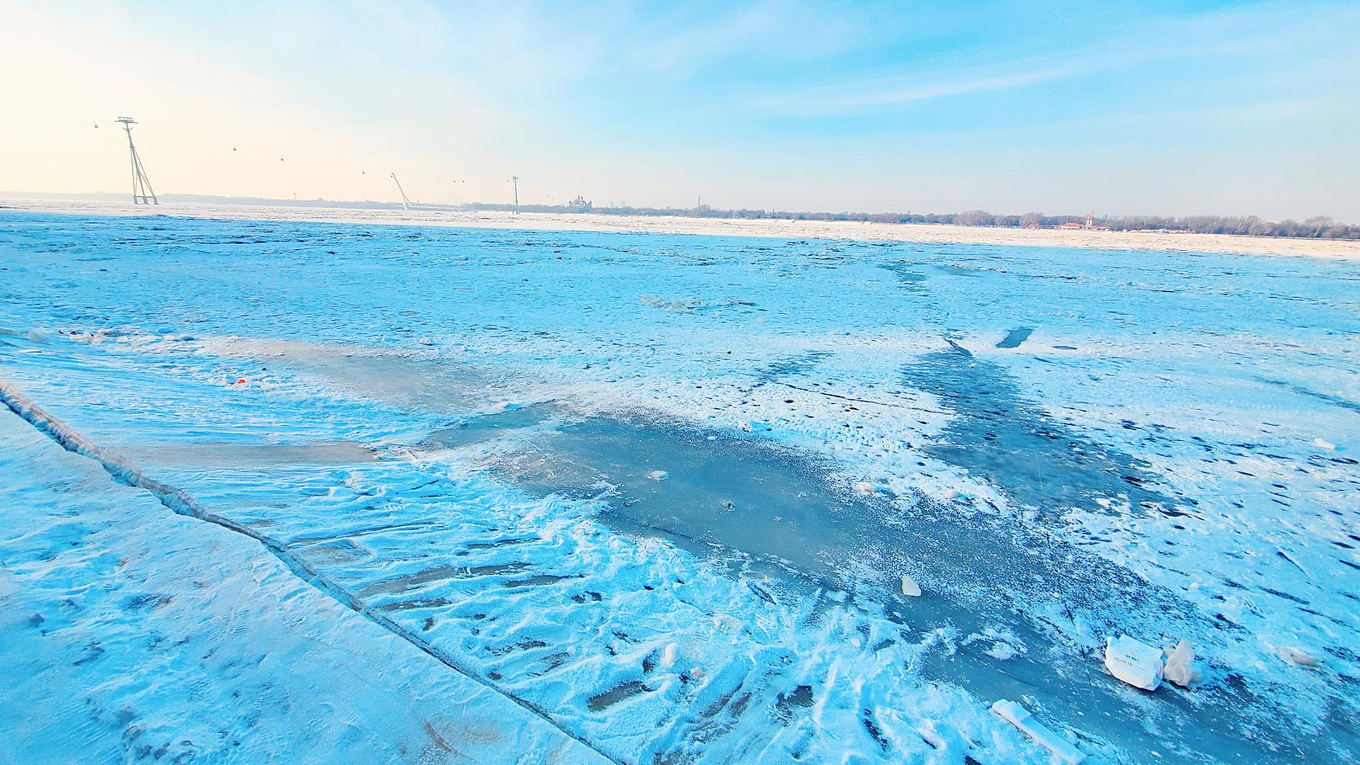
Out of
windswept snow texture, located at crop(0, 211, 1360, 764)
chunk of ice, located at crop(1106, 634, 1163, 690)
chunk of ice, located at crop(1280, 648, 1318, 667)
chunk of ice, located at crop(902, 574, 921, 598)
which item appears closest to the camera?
windswept snow texture, located at crop(0, 211, 1360, 764)

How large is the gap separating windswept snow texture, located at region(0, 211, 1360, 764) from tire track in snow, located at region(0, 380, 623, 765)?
0.03m

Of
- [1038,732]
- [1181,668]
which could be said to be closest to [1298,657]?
[1181,668]

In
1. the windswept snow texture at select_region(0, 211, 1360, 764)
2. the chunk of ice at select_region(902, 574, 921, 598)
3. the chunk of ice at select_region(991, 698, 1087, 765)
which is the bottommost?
the chunk of ice at select_region(991, 698, 1087, 765)

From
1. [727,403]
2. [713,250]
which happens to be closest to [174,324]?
[727,403]

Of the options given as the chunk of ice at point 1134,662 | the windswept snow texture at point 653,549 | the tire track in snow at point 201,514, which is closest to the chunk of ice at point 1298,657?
the windswept snow texture at point 653,549

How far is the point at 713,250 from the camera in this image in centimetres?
3244

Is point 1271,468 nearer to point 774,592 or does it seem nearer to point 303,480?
point 774,592

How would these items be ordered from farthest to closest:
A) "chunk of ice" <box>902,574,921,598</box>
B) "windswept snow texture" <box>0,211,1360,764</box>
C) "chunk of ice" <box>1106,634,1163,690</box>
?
1. "chunk of ice" <box>902,574,921,598</box>
2. "chunk of ice" <box>1106,634,1163,690</box>
3. "windswept snow texture" <box>0,211,1360,764</box>

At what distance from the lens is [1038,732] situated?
2809 mm

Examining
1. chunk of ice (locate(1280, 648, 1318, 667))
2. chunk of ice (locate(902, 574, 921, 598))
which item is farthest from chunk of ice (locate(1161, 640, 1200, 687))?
chunk of ice (locate(902, 574, 921, 598))

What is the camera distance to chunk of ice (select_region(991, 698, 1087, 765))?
8.84 feet

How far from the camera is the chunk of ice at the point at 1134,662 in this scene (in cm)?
313

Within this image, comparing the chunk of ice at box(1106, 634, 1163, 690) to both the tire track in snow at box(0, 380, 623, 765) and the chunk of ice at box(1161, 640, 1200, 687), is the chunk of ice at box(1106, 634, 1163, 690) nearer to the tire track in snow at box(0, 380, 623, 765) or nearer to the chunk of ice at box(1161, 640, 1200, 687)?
the chunk of ice at box(1161, 640, 1200, 687)

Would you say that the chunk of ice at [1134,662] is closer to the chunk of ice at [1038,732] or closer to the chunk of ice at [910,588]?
the chunk of ice at [1038,732]
